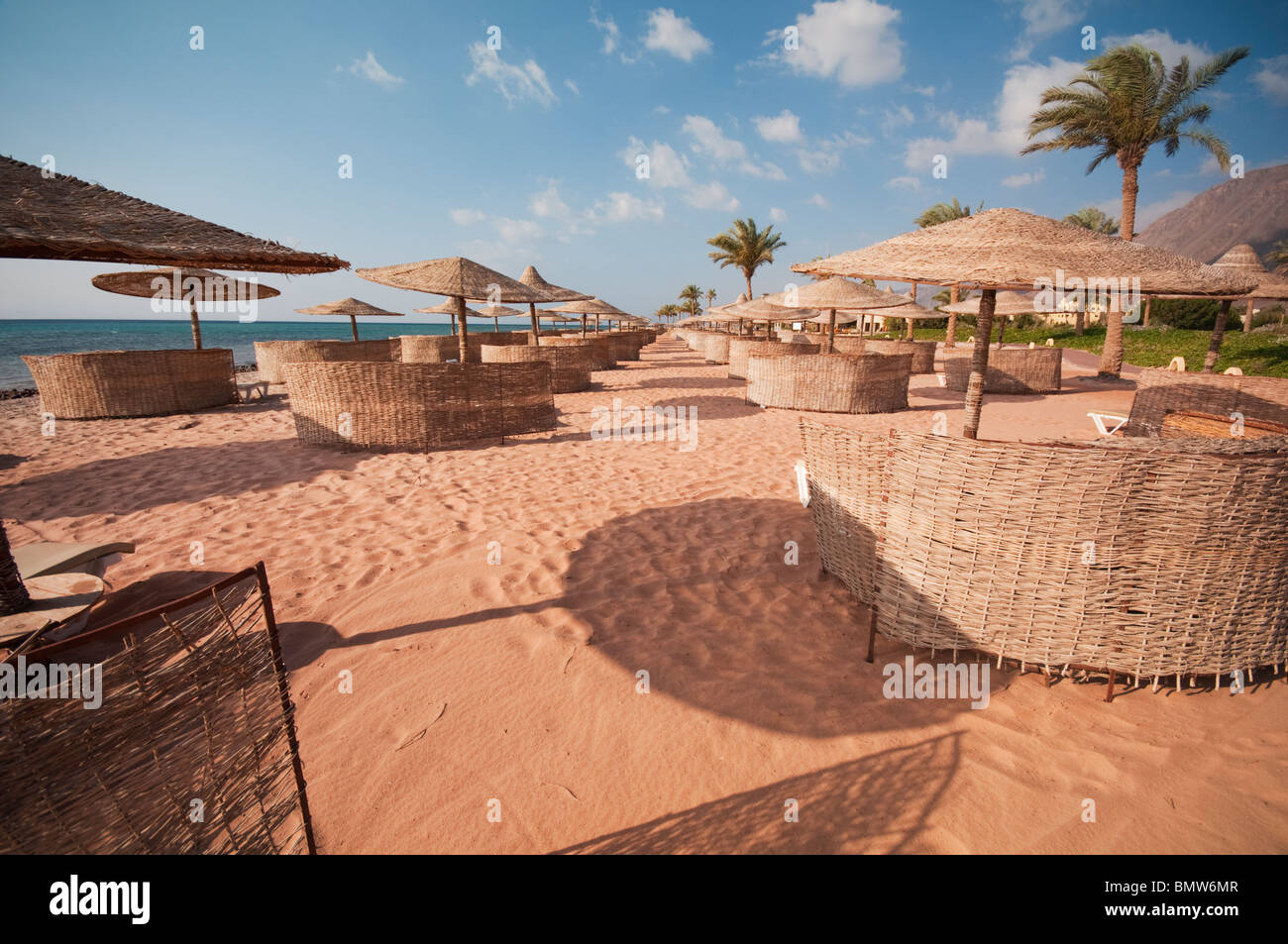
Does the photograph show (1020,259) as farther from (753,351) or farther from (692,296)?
(692,296)

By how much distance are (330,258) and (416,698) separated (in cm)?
336

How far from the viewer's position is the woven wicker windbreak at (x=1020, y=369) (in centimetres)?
1348

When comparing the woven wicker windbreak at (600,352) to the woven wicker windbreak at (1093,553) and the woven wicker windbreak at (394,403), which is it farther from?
the woven wicker windbreak at (1093,553)

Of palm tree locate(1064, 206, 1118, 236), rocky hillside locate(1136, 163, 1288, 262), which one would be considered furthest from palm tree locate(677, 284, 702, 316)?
rocky hillside locate(1136, 163, 1288, 262)

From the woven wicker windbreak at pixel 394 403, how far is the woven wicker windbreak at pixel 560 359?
5519mm

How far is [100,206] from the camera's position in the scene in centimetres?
290

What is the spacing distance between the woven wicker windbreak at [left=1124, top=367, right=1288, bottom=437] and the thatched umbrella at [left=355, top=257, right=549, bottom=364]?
384 inches

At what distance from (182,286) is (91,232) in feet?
39.2

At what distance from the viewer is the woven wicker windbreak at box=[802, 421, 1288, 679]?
246 centimetres

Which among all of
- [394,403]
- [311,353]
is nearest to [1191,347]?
[394,403]

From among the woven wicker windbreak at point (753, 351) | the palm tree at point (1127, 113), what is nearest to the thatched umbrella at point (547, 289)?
the woven wicker windbreak at point (753, 351)

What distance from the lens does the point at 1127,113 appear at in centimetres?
1563

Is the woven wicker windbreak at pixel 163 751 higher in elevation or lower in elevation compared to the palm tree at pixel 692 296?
lower

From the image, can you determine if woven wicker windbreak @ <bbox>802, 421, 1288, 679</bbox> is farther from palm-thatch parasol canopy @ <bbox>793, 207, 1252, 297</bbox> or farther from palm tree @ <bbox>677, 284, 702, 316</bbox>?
palm tree @ <bbox>677, 284, 702, 316</bbox>
